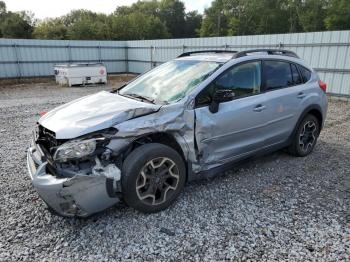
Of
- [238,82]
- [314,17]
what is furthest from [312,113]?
[314,17]

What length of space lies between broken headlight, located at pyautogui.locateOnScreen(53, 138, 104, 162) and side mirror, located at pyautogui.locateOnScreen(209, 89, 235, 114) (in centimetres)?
138

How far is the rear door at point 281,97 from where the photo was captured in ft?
13.2

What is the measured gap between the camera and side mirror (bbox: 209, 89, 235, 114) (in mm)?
3266

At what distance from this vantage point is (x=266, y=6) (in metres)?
50.9

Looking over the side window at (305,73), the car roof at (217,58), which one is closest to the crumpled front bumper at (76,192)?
the car roof at (217,58)

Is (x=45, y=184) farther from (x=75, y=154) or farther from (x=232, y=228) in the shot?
(x=232, y=228)

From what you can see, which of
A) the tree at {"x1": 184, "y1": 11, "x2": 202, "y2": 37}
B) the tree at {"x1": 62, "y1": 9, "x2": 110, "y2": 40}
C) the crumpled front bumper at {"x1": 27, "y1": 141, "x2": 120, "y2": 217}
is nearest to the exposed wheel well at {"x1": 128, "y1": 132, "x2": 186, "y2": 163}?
the crumpled front bumper at {"x1": 27, "y1": 141, "x2": 120, "y2": 217}

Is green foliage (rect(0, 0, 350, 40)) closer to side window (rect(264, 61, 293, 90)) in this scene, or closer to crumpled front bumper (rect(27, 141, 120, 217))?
side window (rect(264, 61, 293, 90))

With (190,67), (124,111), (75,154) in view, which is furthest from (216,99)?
(75,154)

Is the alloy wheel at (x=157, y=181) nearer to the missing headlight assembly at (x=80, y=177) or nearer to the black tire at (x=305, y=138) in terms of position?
the missing headlight assembly at (x=80, y=177)

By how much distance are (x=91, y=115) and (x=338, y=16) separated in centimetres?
4536

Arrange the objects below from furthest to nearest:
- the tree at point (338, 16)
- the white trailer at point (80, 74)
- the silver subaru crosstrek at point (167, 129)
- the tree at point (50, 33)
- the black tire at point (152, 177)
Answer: the tree at point (338, 16) → the tree at point (50, 33) → the white trailer at point (80, 74) → the black tire at point (152, 177) → the silver subaru crosstrek at point (167, 129)

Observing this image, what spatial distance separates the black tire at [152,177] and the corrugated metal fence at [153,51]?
934 centimetres

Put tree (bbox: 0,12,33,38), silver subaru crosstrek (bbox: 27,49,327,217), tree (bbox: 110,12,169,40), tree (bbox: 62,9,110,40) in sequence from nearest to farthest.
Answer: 1. silver subaru crosstrek (bbox: 27,49,327,217)
2. tree (bbox: 0,12,33,38)
3. tree (bbox: 62,9,110,40)
4. tree (bbox: 110,12,169,40)
